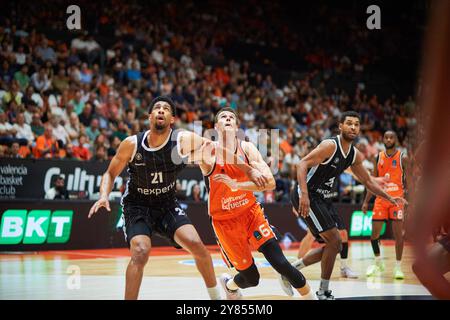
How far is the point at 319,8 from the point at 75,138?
15591 millimetres

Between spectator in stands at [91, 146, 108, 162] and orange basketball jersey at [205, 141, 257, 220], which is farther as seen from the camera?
spectator in stands at [91, 146, 108, 162]

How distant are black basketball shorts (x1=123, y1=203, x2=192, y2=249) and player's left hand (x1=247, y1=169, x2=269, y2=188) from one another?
0.77 metres

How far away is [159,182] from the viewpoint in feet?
18.5

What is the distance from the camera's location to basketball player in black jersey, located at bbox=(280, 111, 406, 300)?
704 centimetres

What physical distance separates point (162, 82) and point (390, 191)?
795 centimetres

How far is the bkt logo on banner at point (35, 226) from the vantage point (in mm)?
11471

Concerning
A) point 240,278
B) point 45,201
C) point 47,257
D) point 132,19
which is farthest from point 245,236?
point 132,19

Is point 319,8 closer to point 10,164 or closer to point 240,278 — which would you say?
point 10,164

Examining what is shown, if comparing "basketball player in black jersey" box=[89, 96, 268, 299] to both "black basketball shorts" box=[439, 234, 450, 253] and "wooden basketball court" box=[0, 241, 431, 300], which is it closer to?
"wooden basketball court" box=[0, 241, 431, 300]

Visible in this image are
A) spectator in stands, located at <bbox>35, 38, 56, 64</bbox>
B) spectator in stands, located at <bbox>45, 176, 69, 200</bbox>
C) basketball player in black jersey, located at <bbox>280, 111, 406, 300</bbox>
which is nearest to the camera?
basketball player in black jersey, located at <bbox>280, 111, 406, 300</bbox>

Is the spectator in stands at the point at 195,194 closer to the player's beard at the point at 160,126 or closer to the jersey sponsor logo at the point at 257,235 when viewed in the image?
the jersey sponsor logo at the point at 257,235

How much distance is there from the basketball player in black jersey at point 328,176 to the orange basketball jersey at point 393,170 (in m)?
3.24

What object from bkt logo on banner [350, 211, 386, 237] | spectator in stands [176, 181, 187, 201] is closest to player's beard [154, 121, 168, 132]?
spectator in stands [176, 181, 187, 201]
